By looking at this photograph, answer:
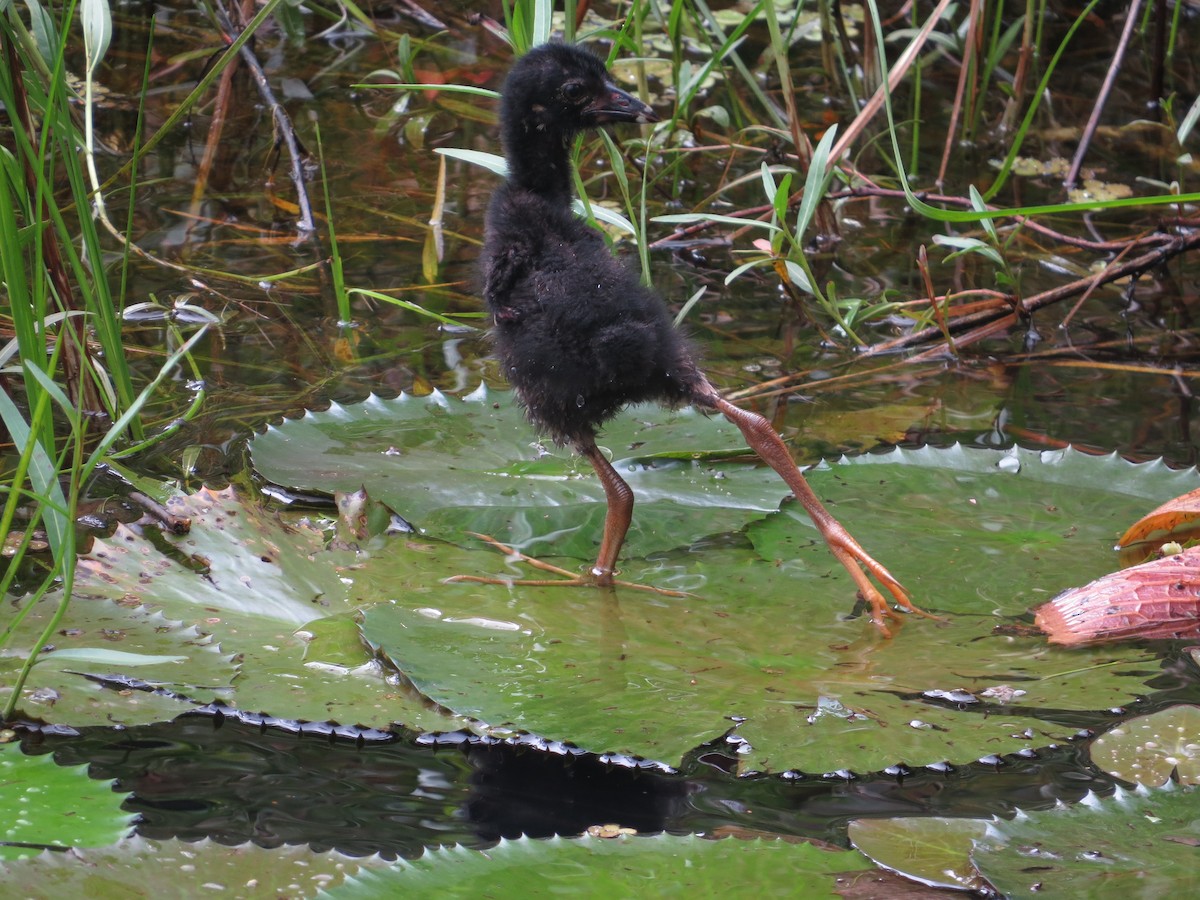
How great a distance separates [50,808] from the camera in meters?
1.80

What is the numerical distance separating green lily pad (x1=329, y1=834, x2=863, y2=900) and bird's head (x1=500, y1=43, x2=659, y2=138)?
5.45ft

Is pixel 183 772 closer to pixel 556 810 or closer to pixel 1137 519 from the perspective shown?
pixel 556 810

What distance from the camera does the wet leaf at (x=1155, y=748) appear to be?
1978 millimetres

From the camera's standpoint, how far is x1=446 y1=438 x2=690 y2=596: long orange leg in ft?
8.67

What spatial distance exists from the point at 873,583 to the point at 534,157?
3.88 ft

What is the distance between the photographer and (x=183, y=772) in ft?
6.67

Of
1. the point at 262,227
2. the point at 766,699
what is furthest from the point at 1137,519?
the point at 262,227

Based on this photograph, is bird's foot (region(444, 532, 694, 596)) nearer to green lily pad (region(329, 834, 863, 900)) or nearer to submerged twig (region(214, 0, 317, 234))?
green lily pad (region(329, 834, 863, 900))

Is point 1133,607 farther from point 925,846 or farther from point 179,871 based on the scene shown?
point 179,871

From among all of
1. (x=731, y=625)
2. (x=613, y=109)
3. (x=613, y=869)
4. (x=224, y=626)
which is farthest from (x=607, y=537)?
(x=613, y=869)

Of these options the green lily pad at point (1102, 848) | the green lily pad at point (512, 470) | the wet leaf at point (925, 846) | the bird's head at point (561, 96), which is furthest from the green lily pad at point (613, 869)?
the bird's head at point (561, 96)

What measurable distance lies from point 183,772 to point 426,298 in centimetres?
231

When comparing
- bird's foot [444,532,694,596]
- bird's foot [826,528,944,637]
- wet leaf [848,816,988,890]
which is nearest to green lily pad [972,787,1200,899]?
wet leaf [848,816,988,890]

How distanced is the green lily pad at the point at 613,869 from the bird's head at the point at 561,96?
1663 millimetres
